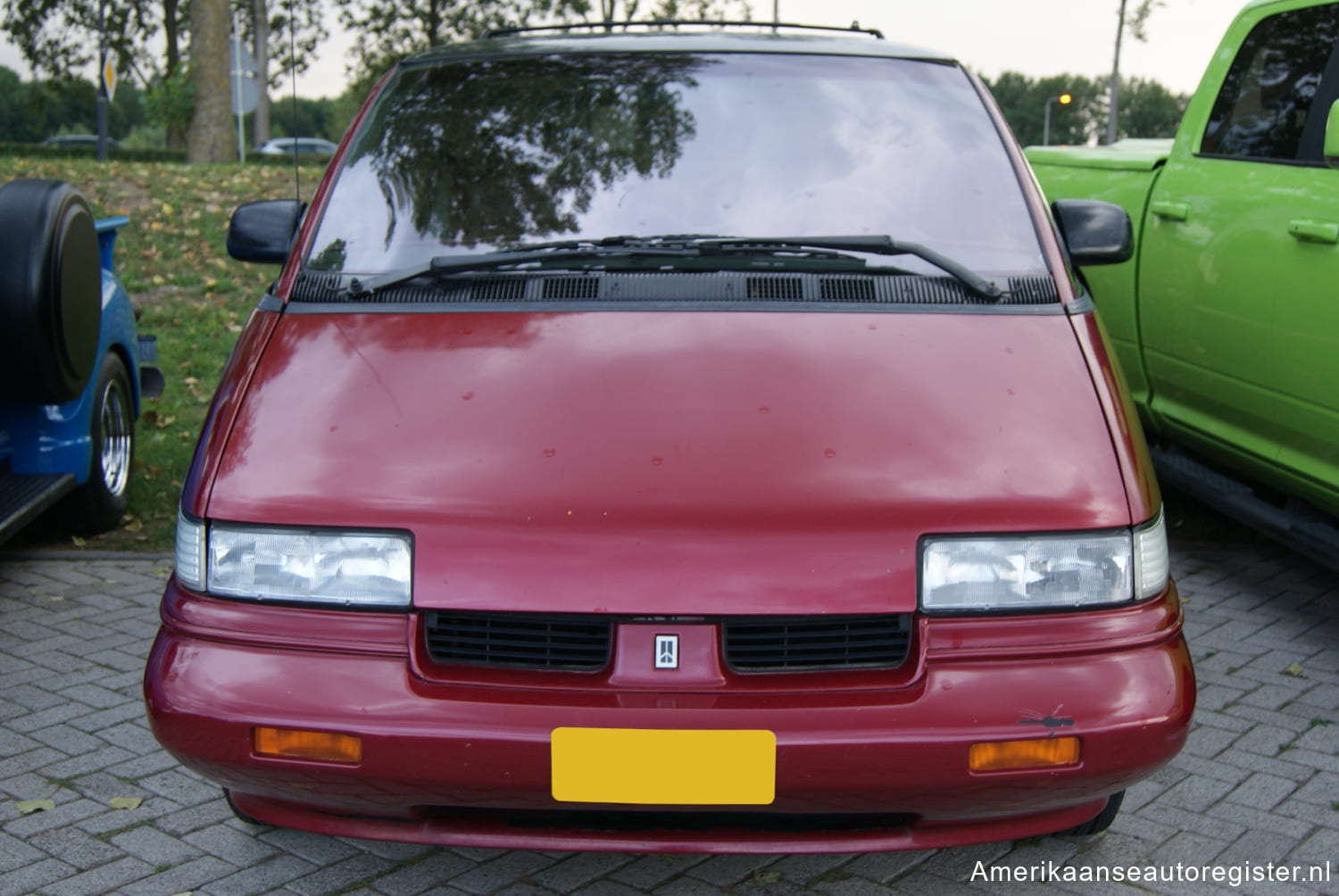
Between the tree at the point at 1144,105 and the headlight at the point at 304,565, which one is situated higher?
the tree at the point at 1144,105

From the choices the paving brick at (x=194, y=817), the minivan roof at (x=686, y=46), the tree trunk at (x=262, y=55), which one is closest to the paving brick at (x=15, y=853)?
the paving brick at (x=194, y=817)

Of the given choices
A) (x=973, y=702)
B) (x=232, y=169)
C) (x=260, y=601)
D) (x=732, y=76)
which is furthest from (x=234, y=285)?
(x=973, y=702)

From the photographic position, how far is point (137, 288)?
32.4 feet

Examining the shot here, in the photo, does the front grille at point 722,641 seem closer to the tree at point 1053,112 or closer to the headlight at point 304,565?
the headlight at point 304,565

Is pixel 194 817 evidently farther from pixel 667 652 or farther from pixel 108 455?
pixel 108 455

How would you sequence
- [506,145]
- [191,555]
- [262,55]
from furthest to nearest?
1. [262,55]
2. [506,145]
3. [191,555]

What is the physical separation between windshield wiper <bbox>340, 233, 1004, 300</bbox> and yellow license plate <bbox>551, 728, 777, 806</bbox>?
1132mm

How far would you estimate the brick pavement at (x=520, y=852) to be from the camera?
2824 mm

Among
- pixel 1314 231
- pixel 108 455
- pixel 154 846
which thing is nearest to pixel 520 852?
pixel 154 846

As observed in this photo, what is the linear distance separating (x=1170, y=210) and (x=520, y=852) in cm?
342

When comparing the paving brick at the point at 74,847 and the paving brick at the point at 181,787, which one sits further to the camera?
the paving brick at the point at 181,787

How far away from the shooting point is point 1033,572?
2359mm

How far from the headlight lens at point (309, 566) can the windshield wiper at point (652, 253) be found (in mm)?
674

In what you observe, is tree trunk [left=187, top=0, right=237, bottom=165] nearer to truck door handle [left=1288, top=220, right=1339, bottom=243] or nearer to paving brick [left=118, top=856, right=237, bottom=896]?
truck door handle [left=1288, top=220, right=1339, bottom=243]
